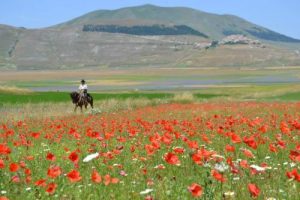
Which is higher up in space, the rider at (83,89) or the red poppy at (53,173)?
the red poppy at (53,173)

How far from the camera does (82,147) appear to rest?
11.0 meters

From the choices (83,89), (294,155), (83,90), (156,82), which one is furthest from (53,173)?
(156,82)

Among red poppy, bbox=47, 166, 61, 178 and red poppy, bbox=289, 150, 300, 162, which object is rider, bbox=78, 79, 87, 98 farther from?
red poppy, bbox=47, 166, 61, 178

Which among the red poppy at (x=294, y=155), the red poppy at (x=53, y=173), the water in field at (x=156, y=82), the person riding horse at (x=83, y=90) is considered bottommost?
the water in field at (x=156, y=82)

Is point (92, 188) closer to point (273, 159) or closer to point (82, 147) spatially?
point (273, 159)

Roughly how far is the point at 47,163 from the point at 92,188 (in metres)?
2.89

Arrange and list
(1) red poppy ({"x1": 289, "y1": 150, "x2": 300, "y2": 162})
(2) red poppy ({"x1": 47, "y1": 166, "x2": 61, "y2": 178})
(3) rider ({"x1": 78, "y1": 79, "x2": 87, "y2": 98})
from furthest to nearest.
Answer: (3) rider ({"x1": 78, "y1": 79, "x2": 87, "y2": 98}) < (1) red poppy ({"x1": 289, "y1": 150, "x2": 300, "y2": 162}) < (2) red poppy ({"x1": 47, "y1": 166, "x2": 61, "y2": 178})

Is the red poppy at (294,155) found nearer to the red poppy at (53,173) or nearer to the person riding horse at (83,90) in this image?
the red poppy at (53,173)

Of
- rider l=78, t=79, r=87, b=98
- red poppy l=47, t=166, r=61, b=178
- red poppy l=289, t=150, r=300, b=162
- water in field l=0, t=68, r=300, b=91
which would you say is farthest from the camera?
water in field l=0, t=68, r=300, b=91

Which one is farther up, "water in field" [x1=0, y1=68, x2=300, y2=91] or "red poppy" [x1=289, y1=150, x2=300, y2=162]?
"red poppy" [x1=289, y1=150, x2=300, y2=162]

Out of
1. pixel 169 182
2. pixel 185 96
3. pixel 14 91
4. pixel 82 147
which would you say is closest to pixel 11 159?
pixel 82 147

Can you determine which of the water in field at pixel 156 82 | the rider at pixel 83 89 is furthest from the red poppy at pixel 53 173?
the water in field at pixel 156 82

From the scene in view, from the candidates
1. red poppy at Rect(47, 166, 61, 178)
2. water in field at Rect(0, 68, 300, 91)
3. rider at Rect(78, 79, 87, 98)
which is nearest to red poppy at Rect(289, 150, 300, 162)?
red poppy at Rect(47, 166, 61, 178)

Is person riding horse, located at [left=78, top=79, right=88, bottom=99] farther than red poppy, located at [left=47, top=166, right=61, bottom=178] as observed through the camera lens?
Yes
